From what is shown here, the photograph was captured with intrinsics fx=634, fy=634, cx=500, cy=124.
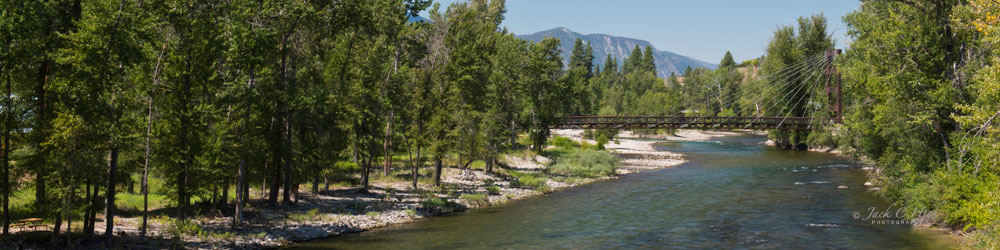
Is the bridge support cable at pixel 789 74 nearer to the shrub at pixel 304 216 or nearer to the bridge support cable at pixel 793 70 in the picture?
the bridge support cable at pixel 793 70

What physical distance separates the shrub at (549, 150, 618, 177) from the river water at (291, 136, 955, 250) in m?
4.55

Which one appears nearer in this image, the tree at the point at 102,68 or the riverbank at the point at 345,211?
the tree at the point at 102,68

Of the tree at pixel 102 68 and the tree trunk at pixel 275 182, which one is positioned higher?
the tree at pixel 102 68

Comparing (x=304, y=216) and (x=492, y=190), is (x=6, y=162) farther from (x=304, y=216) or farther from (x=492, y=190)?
(x=492, y=190)

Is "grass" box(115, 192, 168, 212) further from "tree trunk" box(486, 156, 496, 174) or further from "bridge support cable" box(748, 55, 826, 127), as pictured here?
"bridge support cable" box(748, 55, 826, 127)

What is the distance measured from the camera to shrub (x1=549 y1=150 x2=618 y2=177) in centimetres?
4938

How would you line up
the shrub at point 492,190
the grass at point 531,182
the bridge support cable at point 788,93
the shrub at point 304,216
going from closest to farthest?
the shrub at point 304,216 < the shrub at point 492,190 < the grass at point 531,182 < the bridge support cable at point 788,93

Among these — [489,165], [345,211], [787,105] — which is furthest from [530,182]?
[787,105]

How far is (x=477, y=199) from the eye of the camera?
112 feet

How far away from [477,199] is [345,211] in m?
7.84

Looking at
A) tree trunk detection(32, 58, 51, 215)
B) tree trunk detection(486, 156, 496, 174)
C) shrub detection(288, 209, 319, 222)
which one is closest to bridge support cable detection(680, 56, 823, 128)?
tree trunk detection(486, 156, 496, 174)

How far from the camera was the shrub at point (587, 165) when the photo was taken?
4938 cm

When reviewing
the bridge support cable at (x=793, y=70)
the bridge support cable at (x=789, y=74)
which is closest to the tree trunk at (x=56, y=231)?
the bridge support cable at (x=789, y=74)

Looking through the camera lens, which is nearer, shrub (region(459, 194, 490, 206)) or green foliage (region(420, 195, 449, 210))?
green foliage (region(420, 195, 449, 210))
